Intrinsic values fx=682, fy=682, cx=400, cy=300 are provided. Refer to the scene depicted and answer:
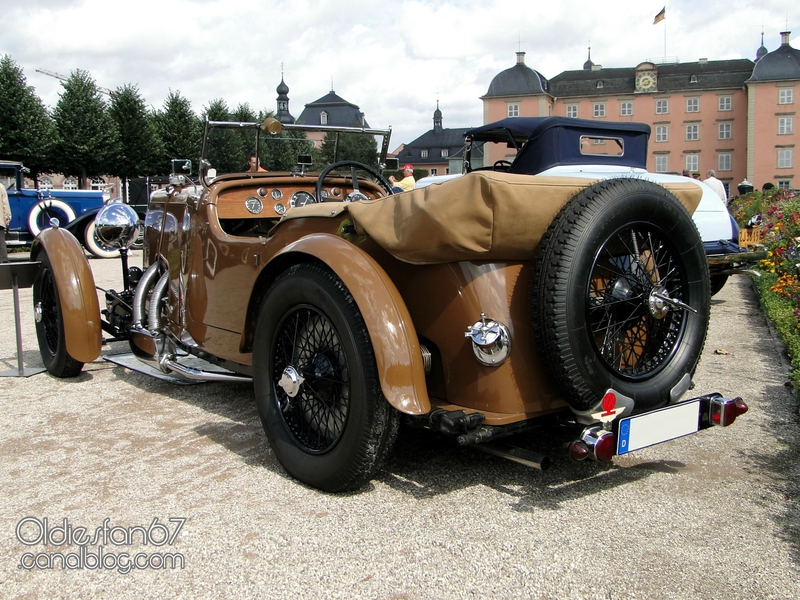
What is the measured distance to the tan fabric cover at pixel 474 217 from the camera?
7.72 ft

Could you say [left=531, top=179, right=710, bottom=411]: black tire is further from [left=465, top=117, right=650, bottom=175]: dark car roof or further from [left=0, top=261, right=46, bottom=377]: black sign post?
[left=465, top=117, right=650, bottom=175]: dark car roof

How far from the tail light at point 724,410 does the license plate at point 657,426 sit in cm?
8

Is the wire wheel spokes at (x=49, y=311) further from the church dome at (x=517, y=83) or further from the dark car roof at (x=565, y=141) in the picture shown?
the church dome at (x=517, y=83)

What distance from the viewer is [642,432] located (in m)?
2.56

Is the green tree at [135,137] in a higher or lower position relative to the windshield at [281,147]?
higher

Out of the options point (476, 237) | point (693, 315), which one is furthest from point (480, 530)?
point (693, 315)

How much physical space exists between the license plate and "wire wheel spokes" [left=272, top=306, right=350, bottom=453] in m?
1.05

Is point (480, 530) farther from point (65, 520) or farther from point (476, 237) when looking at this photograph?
point (65, 520)

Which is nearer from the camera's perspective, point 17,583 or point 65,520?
point 17,583

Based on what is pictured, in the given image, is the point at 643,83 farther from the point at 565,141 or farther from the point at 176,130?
the point at 565,141

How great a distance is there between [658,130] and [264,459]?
212 feet

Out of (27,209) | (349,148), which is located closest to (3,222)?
(27,209)

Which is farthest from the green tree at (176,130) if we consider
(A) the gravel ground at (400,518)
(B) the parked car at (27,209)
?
(A) the gravel ground at (400,518)

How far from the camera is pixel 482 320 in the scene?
2.53 metres
